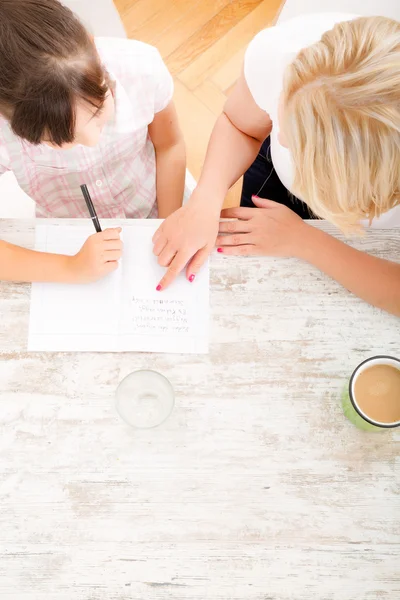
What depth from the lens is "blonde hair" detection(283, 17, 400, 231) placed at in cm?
63

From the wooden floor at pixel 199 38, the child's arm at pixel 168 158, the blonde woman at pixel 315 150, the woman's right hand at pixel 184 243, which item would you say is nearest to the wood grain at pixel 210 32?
the wooden floor at pixel 199 38

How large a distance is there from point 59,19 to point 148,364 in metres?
0.48

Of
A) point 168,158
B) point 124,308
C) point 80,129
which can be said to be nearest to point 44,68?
point 80,129

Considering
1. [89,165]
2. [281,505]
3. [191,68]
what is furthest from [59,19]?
[191,68]

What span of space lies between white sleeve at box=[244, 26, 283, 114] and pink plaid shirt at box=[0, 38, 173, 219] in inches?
6.0

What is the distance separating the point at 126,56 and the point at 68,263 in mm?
372

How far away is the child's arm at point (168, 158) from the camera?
104 centimetres

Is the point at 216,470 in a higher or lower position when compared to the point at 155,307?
lower

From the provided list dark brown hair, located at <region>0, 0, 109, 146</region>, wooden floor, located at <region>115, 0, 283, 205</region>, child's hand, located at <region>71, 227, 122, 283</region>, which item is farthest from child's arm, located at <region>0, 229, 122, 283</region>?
wooden floor, located at <region>115, 0, 283, 205</region>

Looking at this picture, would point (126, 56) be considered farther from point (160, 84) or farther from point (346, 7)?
→ point (346, 7)

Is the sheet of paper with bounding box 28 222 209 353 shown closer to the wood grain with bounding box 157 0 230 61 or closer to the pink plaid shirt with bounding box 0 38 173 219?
the pink plaid shirt with bounding box 0 38 173 219

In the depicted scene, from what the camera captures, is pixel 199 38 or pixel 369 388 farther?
pixel 199 38

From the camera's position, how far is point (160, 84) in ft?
3.02

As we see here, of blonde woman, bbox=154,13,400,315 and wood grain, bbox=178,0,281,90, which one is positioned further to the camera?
wood grain, bbox=178,0,281,90
